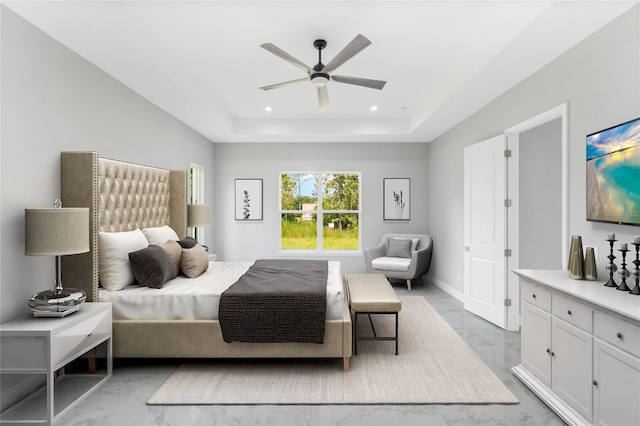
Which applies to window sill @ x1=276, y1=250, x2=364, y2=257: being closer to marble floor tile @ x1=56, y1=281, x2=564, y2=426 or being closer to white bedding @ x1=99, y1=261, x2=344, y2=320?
white bedding @ x1=99, y1=261, x2=344, y2=320

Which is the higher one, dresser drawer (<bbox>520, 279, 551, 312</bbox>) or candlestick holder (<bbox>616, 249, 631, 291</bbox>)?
candlestick holder (<bbox>616, 249, 631, 291</bbox>)

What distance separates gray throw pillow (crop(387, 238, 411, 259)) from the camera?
6082 millimetres

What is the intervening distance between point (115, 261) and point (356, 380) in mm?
2212

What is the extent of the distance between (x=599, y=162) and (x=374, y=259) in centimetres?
392

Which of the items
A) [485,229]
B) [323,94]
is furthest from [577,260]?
[323,94]

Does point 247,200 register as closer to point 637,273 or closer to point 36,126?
point 36,126

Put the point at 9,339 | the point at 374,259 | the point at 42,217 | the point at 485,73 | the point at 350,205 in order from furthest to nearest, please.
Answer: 1. the point at 350,205
2. the point at 374,259
3. the point at 485,73
4. the point at 42,217
5. the point at 9,339

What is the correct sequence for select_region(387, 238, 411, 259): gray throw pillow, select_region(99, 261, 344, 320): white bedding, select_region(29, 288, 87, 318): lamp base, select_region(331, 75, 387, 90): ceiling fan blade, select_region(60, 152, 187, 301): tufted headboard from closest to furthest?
select_region(29, 288, 87, 318): lamp base
select_region(60, 152, 187, 301): tufted headboard
select_region(99, 261, 344, 320): white bedding
select_region(331, 75, 387, 90): ceiling fan blade
select_region(387, 238, 411, 259): gray throw pillow

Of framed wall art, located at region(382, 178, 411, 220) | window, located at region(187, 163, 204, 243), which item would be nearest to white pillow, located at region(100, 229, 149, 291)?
window, located at region(187, 163, 204, 243)

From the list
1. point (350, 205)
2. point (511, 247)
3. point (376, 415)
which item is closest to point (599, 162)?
point (511, 247)

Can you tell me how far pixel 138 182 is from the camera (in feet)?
12.2

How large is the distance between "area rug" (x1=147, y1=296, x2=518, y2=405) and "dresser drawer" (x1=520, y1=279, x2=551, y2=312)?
25.9 inches

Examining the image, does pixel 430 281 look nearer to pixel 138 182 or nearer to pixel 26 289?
pixel 138 182

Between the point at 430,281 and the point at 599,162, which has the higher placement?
the point at 599,162
